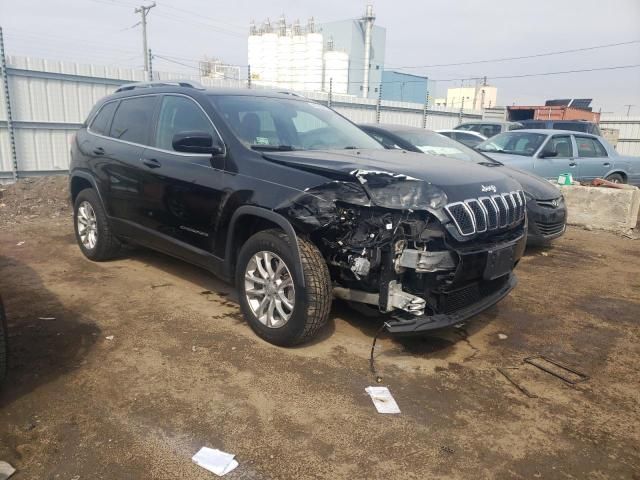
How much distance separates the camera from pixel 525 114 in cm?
2455

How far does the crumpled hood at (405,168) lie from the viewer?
3.38 metres

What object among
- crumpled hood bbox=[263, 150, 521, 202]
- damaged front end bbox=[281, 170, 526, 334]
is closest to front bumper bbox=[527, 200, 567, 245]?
crumpled hood bbox=[263, 150, 521, 202]

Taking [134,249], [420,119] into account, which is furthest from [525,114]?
[134,249]

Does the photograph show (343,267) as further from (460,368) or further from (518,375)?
(518,375)

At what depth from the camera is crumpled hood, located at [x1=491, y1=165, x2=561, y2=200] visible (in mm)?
6688

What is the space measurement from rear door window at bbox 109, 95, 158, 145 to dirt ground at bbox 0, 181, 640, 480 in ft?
4.87

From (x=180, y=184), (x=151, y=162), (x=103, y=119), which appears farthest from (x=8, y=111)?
(x=180, y=184)

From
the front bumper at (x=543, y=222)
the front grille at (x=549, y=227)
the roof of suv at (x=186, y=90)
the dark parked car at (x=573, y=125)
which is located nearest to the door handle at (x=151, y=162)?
the roof of suv at (x=186, y=90)

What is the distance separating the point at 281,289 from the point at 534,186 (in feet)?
15.3

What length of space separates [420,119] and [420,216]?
1671 centimetres

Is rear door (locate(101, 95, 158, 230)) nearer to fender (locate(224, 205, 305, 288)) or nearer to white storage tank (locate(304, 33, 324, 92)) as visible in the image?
fender (locate(224, 205, 305, 288))

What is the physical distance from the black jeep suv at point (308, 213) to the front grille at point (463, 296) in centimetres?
1

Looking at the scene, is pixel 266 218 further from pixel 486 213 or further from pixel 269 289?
pixel 486 213

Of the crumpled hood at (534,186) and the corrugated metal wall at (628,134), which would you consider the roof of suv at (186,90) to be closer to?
the crumpled hood at (534,186)
